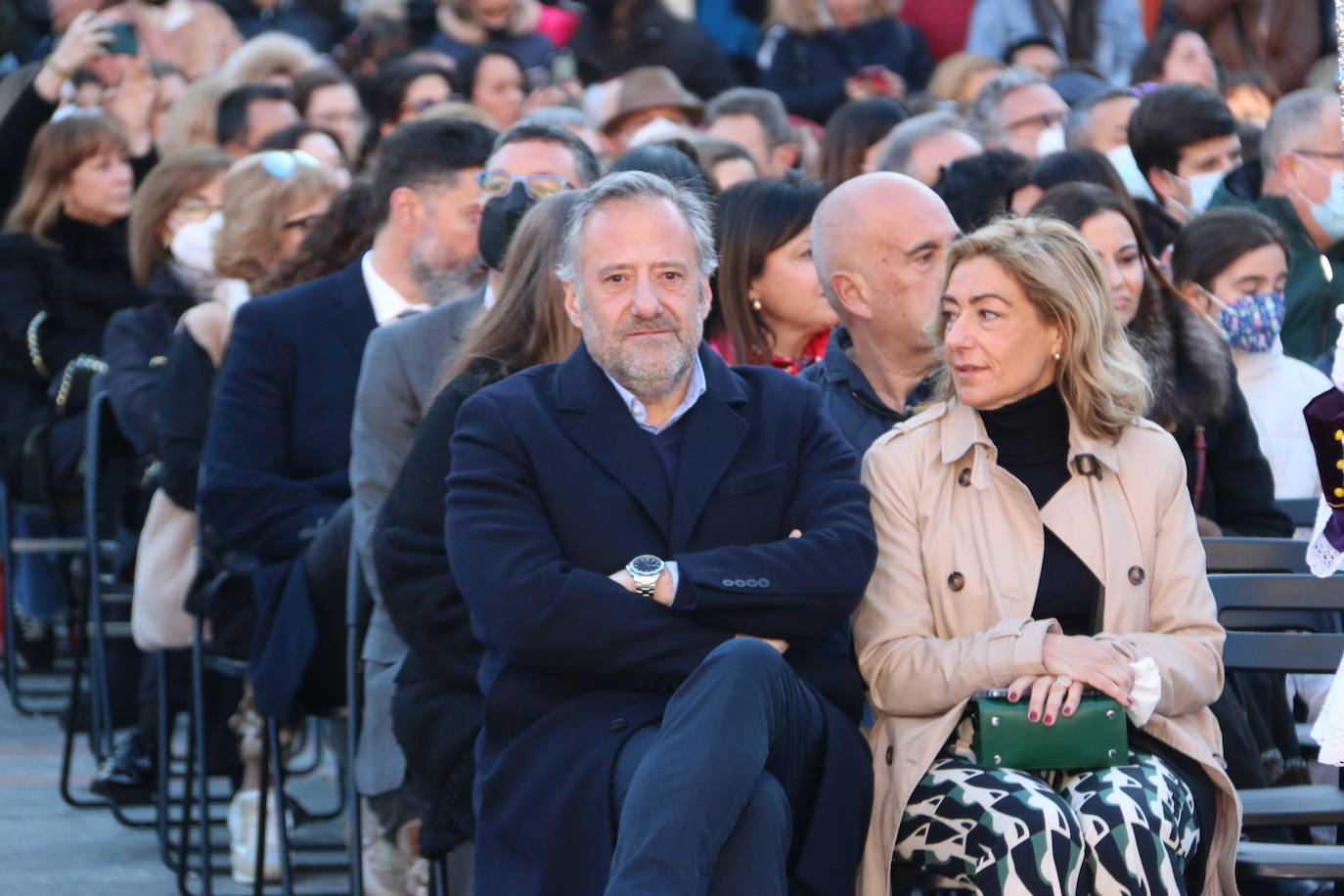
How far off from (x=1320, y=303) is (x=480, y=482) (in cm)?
361

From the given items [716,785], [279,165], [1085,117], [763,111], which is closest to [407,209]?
[279,165]

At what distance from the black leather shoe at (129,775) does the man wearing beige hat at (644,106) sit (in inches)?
152

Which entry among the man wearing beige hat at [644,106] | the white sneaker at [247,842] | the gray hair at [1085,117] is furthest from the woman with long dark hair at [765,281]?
the man wearing beige hat at [644,106]

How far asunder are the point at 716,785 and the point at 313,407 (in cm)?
239

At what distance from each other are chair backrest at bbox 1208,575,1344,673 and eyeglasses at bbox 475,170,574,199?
2.12 m

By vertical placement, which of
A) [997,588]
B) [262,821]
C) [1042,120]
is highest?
[1042,120]

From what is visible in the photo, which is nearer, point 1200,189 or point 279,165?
point 279,165

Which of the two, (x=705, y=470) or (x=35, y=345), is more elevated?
(x=705, y=470)

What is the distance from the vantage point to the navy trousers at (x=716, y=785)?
373 centimetres

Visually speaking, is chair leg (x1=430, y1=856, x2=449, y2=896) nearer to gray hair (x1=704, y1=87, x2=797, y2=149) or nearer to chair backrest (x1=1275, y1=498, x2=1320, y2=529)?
chair backrest (x1=1275, y1=498, x2=1320, y2=529)

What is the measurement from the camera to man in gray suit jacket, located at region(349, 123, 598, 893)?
4.95 metres

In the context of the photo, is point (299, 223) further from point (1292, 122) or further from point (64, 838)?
point (1292, 122)

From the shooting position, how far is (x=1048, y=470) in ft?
14.8

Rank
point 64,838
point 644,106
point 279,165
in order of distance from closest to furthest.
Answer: point 279,165
point 64,838
point 644,106
